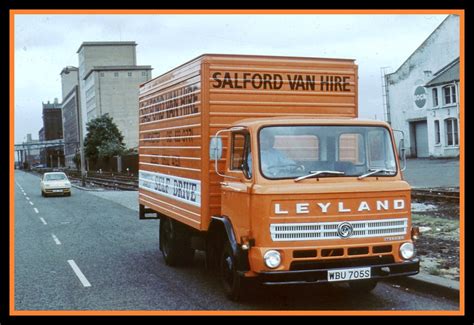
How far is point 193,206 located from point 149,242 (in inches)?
221

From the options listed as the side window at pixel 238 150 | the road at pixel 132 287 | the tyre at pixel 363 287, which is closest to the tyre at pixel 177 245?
the road at pixel 132 287

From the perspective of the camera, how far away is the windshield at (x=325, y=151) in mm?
7438

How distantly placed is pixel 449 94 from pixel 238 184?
42845 mm

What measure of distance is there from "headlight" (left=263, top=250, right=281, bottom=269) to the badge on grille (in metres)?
0.74

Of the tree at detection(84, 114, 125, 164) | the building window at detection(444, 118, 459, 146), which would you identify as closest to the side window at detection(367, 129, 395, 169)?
the building window at detection(444, 118, 459, 146)

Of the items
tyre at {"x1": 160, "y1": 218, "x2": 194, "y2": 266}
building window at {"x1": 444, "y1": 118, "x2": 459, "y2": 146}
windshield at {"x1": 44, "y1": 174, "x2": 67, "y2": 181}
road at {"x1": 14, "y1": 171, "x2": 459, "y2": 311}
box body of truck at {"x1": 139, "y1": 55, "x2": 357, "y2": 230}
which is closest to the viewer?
road at {"x1": 14, "y1": 171, "x2": 459, "y2": 311}

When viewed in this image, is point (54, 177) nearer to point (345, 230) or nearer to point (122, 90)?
point (345, 230)

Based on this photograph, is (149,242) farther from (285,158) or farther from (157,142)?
(285,158)

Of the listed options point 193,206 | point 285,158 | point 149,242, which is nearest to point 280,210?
point 285,158

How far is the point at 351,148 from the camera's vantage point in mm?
7766

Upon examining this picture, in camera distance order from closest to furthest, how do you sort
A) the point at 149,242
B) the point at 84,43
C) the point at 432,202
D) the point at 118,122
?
the point at 149,242, the point at 432,202, the point at 118,122, the point at 84,43

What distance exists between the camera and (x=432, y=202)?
63.5 feet

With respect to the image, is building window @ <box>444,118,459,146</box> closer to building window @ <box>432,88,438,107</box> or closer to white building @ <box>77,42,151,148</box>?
building window @ <box>432,88,438,107</box>

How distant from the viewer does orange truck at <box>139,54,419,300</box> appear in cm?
703
